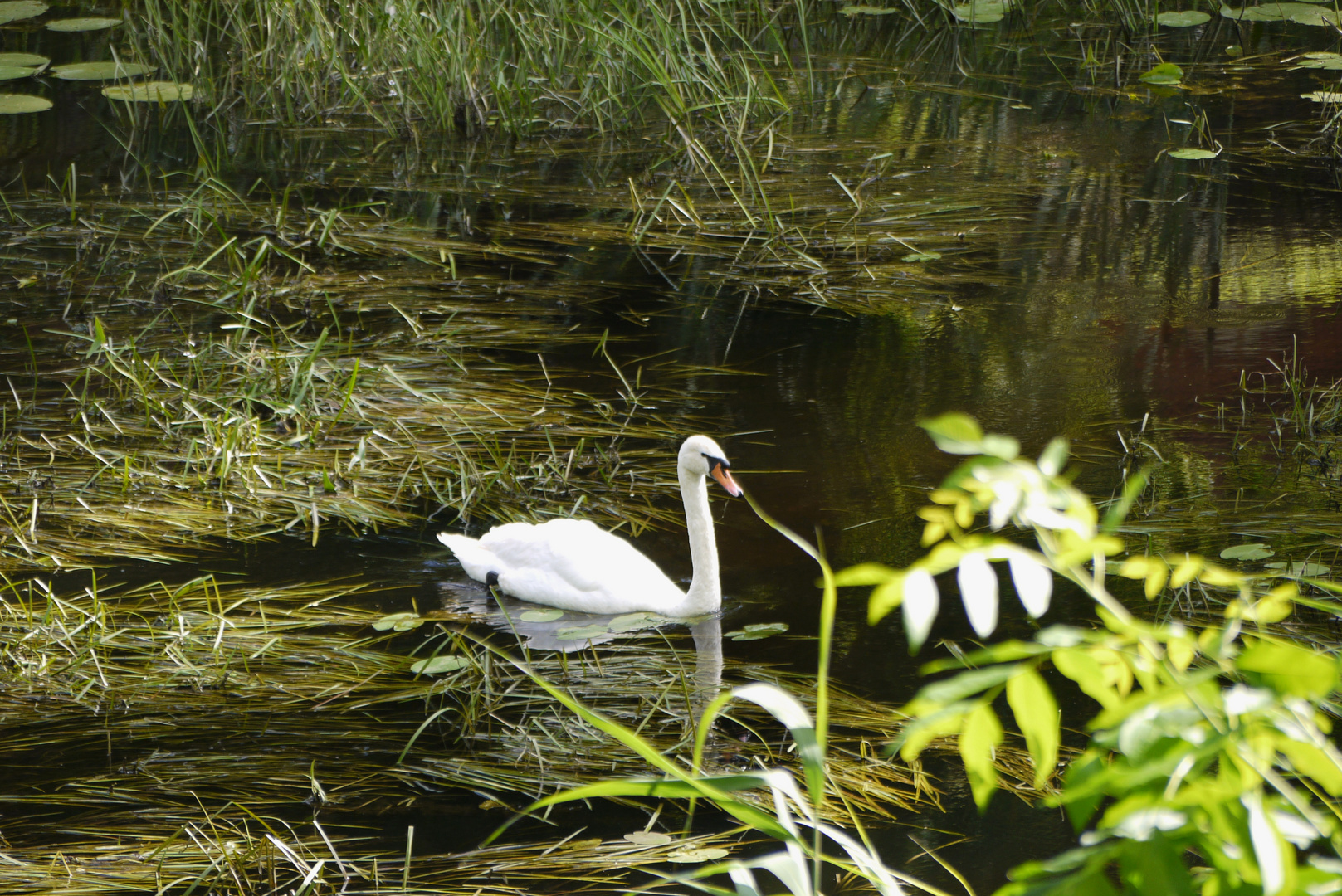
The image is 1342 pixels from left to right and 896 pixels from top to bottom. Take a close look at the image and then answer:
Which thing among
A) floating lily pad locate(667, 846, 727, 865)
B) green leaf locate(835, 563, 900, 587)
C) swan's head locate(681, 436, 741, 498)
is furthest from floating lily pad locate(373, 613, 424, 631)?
green leaf locate(835, 563, 900, 587)

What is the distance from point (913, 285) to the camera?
618 centimetres

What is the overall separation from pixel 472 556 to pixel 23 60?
7960 millimetres

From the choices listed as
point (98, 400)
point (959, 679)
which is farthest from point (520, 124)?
point (959, 679)

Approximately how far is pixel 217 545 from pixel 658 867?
2045mm

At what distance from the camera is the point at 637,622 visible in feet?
13.0

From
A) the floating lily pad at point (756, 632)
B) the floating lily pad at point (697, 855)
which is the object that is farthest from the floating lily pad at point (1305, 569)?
the floating lily pad at point (697, 855)

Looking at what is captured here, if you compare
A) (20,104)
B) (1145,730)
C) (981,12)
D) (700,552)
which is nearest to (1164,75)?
(981,12)

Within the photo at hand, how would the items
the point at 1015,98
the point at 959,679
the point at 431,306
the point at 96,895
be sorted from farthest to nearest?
the point at 1015,98, the point at 431,306, the point at 96,895, the point at 959,679

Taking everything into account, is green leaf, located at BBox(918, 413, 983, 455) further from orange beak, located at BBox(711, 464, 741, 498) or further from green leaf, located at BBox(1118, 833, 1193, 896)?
orange beak, located at BBox(711, 464, 741, 498)

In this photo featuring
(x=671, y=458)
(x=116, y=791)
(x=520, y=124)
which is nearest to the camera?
(x=116, y=791)

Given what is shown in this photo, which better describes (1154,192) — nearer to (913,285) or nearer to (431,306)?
(913,285)

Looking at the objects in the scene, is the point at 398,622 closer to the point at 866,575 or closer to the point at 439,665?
the point at 439,665

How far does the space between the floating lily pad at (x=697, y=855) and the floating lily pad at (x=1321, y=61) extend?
25.5ft

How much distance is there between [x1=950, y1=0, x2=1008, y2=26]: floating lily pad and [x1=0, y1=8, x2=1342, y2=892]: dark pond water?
16.1 inches
